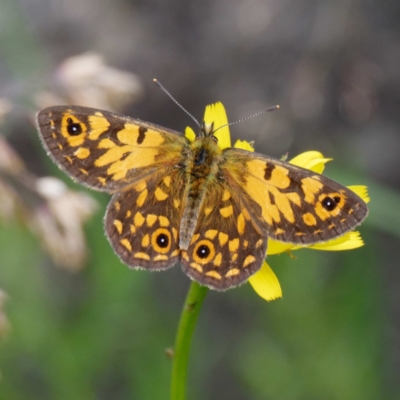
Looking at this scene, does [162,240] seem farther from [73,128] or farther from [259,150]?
[259,150]

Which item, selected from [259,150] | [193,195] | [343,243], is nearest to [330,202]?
[343,243]

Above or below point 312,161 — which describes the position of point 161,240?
below

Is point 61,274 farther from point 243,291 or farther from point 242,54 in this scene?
point 242,54

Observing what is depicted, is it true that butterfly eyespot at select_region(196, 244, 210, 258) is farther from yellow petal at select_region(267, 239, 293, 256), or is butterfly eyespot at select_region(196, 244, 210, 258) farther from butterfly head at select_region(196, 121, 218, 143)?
butterfly head at select_region(196, 121, 218, 143)

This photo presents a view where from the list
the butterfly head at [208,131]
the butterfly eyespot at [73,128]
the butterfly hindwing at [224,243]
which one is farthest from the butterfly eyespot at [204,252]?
the butterfly eyespot at [73,128]

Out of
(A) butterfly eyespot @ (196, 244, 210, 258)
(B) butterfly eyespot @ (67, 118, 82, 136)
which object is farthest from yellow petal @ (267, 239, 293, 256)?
(B) butterfly eyespot @ (67, 118, 82, 136)

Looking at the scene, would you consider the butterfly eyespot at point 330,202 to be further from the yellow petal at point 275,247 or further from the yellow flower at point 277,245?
the yellow petal at point 275,247

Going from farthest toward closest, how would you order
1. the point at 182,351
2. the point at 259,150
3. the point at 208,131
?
the point at 259,150 < the point at 208,131 < the point at 182,351
